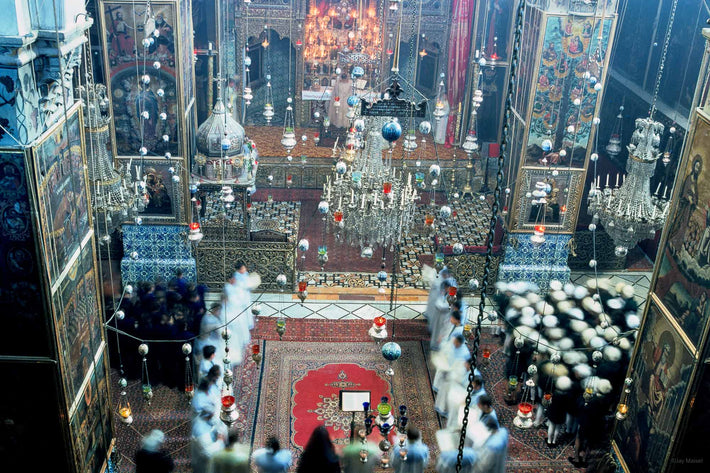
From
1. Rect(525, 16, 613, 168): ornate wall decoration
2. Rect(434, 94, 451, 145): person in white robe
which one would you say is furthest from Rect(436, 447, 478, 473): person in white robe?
Rect(434, 94, 451, 145): person in white robe

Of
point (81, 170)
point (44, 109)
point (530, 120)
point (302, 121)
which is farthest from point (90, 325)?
point (302, 121)

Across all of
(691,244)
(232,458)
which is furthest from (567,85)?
(232,458)

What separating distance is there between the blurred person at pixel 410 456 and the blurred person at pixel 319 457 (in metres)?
1.32

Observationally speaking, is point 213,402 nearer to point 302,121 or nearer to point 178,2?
point 178,2

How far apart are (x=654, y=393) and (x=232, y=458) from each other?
391cm

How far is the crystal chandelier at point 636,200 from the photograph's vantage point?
9016mm

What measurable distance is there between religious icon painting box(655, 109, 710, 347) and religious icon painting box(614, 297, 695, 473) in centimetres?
21

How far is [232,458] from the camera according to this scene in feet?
24.4

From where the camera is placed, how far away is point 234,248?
1143 cm

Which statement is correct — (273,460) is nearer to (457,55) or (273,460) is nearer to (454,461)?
(454,461)

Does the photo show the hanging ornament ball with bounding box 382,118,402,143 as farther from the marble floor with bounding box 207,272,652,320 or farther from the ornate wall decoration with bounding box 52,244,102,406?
the marble floor with bounding box 207,272,652,320

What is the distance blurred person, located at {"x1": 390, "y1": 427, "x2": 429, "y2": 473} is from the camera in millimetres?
7547

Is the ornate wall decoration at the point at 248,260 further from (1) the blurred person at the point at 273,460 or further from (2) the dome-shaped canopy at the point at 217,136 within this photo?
(1) the blurred person at the point at 273,460

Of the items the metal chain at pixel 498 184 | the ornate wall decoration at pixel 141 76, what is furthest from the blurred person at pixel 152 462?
the ornate wall decoration at pixel 141 76
